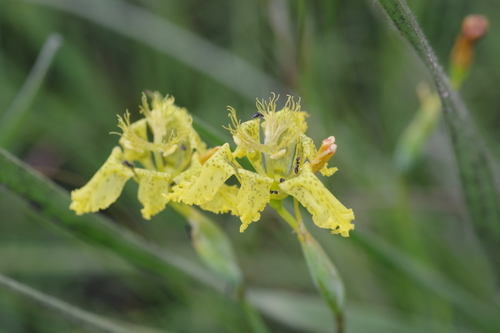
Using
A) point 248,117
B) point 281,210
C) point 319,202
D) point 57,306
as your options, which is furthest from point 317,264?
point 248,117

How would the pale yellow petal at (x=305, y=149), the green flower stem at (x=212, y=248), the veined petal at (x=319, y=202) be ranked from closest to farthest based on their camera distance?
1. the veined petal at (x=319, y=202)
2. the pale yellow petal at (x=305, y=149)
3. the green flower stem at (x=212, y=248)

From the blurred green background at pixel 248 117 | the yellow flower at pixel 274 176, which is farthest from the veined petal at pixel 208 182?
the blurred green background at pixel 248 117

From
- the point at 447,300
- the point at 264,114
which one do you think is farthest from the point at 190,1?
the point at 447,300

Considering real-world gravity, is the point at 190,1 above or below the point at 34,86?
above

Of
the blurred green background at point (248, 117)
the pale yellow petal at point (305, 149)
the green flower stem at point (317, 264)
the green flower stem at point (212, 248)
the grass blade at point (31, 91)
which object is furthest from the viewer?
the blurred green background at point (248, 117)

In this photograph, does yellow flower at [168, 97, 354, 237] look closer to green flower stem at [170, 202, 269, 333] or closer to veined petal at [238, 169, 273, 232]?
veined petal at [238, 169, 273, 232]

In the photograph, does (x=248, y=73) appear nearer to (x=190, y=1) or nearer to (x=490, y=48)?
(x=190, y=1)

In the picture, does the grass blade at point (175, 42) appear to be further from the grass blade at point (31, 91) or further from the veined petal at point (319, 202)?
the veined petal at point (319, 202)
